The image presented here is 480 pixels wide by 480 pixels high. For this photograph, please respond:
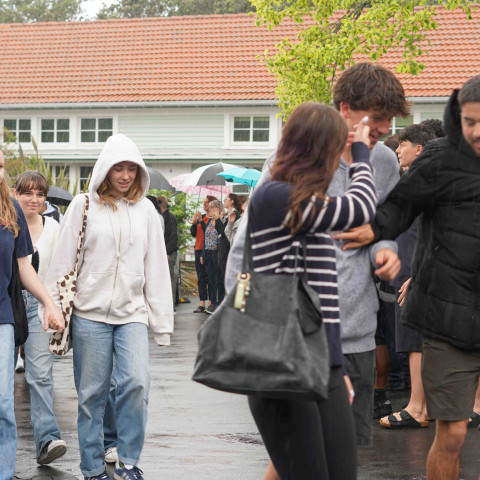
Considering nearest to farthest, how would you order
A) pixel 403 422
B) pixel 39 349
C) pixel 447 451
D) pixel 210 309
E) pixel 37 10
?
pixel 447 451, pixel 39 349, pixel 403 422, pixel 210 309, pixel 37 10

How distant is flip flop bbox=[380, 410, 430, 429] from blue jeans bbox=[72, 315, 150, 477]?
2472mm

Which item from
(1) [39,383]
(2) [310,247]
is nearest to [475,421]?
(1) [39,383]

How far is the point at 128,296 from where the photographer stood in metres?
5.91

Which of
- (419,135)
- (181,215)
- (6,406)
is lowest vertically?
(181,215)

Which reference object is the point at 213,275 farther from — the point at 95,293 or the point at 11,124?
the point at 11,124

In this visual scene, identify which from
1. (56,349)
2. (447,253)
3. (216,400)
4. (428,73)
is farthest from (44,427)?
(428,73)

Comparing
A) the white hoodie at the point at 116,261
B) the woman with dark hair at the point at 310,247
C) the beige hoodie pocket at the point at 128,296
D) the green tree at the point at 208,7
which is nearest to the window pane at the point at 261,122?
the green tree at the point at 208,7

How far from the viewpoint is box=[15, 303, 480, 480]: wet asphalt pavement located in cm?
633

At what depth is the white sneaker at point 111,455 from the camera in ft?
21.5

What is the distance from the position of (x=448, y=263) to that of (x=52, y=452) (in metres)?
3.22

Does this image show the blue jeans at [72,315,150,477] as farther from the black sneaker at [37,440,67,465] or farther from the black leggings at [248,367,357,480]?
the black leggings at [248,367,357,480]

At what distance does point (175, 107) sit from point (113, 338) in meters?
28.3

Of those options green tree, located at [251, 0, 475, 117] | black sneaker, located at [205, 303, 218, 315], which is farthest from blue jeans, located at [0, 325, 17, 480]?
black sneaker, located at [205, 303, 218, 315]

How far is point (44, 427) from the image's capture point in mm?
6703
